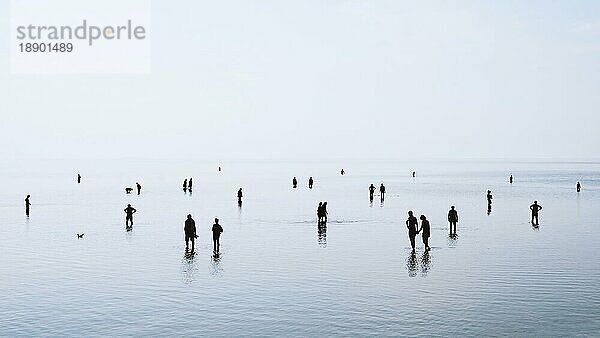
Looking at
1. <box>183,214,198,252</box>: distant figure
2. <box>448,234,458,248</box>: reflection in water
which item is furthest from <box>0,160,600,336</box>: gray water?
<box>183,214,198,252</box>: distant figure

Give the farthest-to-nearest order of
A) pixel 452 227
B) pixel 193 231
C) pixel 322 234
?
pixel 452 227
pixel 322 234
pixel 193 231

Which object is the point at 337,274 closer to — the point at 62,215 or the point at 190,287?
the point at 190,287

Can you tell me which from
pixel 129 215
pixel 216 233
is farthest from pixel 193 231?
pixel 129 215

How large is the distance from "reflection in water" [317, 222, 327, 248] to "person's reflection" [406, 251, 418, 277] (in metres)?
4.98

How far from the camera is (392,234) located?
37281 mm

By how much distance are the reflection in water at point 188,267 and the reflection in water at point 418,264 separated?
763 cm

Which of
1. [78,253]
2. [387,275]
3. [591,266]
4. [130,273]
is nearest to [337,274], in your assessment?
[387,275]

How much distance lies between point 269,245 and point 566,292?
15354 millimetres

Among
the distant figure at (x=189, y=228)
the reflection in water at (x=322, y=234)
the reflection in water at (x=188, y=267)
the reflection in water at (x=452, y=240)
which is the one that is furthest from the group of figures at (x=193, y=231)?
the reflection in water at (x=452, y=240)

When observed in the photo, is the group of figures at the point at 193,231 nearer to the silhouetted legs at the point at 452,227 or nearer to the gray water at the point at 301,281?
the gray water at the point at 301,281

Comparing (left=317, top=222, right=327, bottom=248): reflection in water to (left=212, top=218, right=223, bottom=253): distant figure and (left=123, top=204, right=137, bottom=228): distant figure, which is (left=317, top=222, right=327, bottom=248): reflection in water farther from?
(left=123, top=204, right=137, bottom=228): distant figure

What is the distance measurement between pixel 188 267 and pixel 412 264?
855cm

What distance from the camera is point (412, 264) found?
26.3 m

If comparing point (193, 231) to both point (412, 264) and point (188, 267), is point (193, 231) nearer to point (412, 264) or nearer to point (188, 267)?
point (188, 267)
